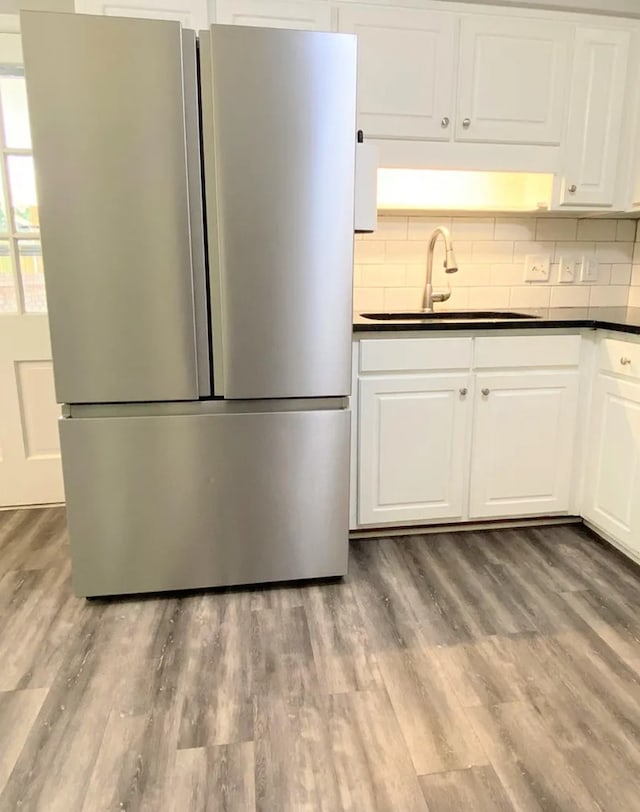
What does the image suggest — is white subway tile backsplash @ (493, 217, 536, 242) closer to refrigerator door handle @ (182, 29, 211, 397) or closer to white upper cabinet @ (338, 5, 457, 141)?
white upper cabinet @ (338, 5, 457, 141)

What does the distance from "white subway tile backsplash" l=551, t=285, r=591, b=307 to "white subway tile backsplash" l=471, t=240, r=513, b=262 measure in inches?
11.6

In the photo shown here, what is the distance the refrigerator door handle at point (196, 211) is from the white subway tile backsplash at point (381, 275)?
1066 millimetres

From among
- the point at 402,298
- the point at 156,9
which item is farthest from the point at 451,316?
the point at 156,9

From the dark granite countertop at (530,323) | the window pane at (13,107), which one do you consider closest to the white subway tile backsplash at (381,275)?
the dark granite countertop at (530,323)

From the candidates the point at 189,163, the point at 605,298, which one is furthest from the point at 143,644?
the point at 605,298

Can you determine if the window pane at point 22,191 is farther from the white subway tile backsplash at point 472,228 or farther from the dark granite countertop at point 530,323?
the white subway tile backsplash at point 472,228

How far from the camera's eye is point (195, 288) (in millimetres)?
1714

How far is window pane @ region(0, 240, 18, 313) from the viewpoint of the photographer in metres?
2.44

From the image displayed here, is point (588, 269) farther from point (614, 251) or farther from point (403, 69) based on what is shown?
point (403, 69)

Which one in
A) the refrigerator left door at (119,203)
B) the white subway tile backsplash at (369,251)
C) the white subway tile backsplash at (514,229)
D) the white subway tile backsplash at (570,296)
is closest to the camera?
the refrigerator left door at (119,203)

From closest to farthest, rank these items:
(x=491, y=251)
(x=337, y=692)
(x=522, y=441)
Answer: (x=337, y=692) < (x=522, y=441) < (x=491, y=251)

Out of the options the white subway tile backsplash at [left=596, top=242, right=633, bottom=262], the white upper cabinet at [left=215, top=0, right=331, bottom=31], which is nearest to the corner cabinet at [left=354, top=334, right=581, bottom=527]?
the white subway tile backsplash at [left=596, top=242, right=633, bottom=262]

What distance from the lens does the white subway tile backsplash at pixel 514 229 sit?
2.69m

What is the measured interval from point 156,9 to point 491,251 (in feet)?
5.48
